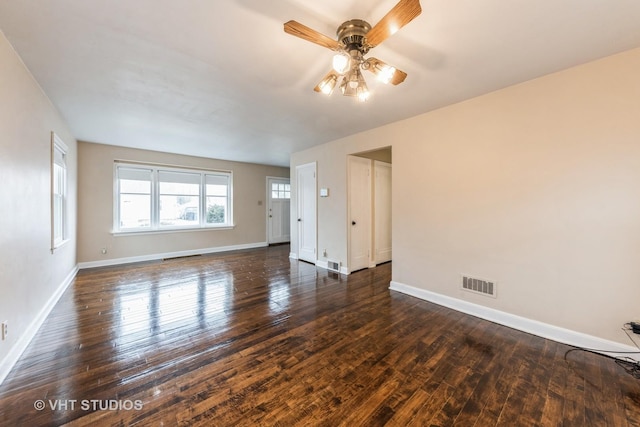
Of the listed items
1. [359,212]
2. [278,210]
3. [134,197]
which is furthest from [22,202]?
[278,210]

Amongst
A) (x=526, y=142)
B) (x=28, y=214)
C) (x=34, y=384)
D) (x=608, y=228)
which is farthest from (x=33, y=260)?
(x=608, y=228)

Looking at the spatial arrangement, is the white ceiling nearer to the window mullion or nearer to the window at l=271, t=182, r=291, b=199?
the window mullion

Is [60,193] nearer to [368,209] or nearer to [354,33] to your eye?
[354,33]

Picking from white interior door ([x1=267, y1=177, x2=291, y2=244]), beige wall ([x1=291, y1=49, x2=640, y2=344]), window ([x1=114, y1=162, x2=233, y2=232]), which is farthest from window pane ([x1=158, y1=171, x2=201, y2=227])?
beige wall ([x1=291, y1=49, x2=640, y2=344])

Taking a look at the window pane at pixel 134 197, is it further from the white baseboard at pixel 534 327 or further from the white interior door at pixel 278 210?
the white baseboard at pixel 534 327

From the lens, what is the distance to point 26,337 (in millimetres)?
2148

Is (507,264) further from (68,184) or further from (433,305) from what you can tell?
(68,184)

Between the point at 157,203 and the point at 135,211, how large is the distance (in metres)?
0.44

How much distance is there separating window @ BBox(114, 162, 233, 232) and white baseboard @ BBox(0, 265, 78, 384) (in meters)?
2.25

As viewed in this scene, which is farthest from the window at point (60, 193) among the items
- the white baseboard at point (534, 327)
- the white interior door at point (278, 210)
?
the white baseboard at point (534, 327)

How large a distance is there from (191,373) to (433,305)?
2.69 meters

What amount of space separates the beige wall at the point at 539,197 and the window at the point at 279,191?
4.93 meters

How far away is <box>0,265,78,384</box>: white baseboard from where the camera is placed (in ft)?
5.80

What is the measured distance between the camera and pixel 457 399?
1.58 meters
